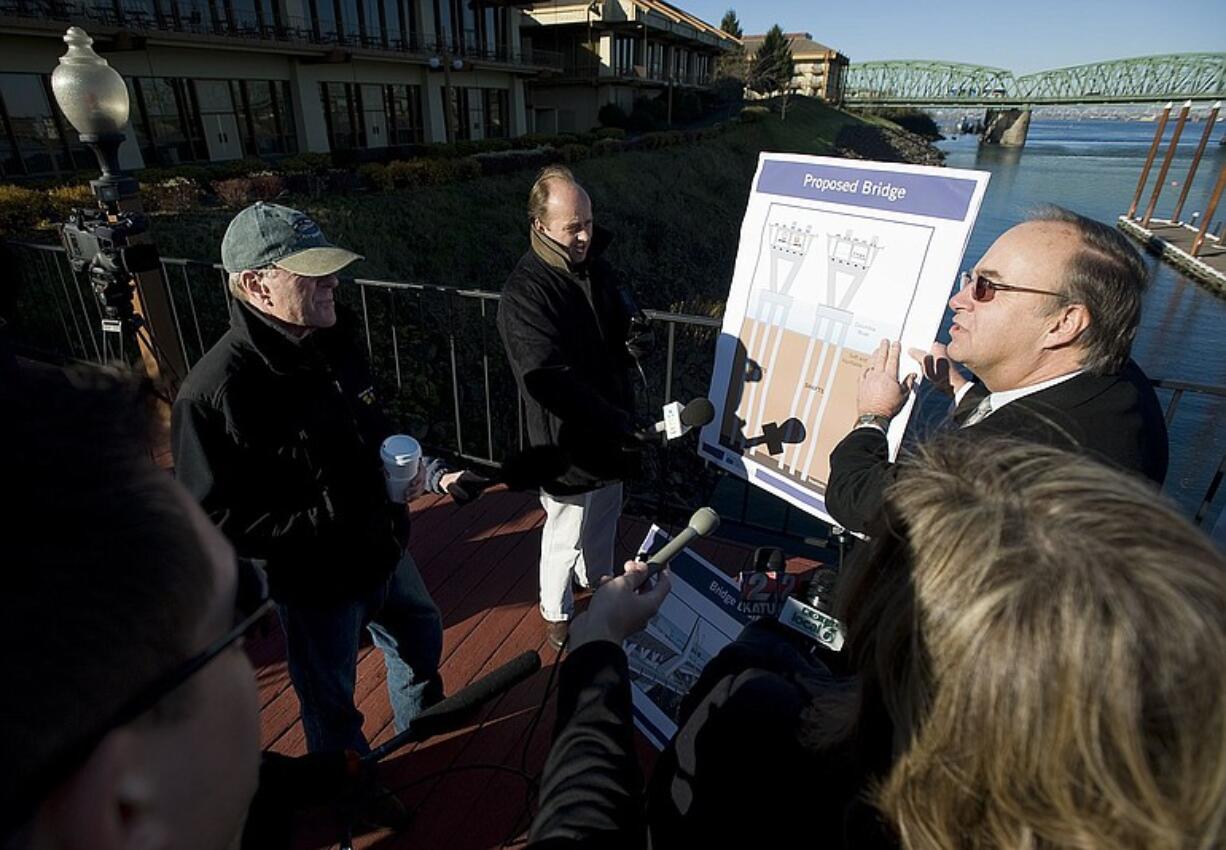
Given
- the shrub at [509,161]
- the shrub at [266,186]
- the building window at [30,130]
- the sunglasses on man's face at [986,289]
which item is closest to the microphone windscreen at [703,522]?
the sunglasses on man's face at [986,289]

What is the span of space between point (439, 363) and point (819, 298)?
9.22 meters

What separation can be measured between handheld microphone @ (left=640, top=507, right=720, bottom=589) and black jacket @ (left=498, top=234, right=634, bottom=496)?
1.09 metres

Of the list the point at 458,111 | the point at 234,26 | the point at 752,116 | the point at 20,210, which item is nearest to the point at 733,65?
the point at 752,116

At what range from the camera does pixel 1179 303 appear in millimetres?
22312

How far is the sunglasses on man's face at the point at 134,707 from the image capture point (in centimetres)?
54

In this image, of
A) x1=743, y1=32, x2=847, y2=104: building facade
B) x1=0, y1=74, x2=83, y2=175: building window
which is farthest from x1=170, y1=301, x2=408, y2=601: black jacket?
x1=743, y1=32, x2=847, y2=104: building facade

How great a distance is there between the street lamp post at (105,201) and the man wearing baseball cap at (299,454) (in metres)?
1.74

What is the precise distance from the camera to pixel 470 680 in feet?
9.18

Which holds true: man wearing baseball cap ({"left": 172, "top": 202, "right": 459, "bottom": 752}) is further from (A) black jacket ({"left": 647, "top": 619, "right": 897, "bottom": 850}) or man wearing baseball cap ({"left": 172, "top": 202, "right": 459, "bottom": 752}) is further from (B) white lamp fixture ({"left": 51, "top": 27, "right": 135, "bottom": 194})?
(B) white lamp fixture ({"left": 51, "top": 27, "right": 135, "bottom": 194})

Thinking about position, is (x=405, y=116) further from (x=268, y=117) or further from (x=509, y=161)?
(x=509, y=161)

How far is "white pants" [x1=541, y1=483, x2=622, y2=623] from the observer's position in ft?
9.42

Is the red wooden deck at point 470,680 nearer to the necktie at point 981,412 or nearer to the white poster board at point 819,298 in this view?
the white poster board at point 819,298

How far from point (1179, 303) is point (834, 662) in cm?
2867

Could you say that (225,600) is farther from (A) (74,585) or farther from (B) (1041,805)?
(B) (1041,805)
